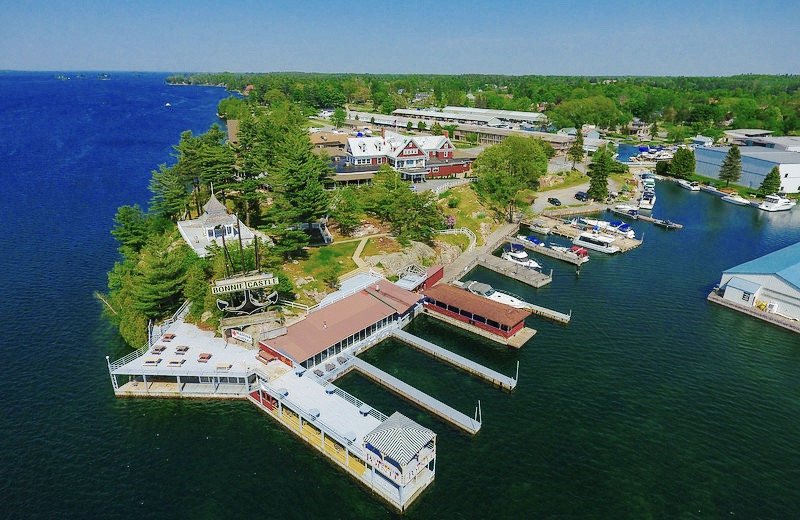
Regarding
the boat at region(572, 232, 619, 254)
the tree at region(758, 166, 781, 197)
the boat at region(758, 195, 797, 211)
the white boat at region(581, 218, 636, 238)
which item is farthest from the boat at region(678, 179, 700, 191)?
the boat at region(572, 232, 619, 254)

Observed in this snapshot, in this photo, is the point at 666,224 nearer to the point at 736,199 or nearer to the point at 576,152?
the point at 736,199

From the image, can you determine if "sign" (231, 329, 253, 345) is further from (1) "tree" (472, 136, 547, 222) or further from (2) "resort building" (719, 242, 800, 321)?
(2) "resort building" (719, 242, 800, 321)

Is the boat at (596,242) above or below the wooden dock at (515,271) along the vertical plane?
above

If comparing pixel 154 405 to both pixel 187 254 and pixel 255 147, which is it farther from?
pixel 255 147

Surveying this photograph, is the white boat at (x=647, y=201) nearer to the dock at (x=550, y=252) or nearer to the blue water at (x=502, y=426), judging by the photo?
the dock at (x=550, y=252)

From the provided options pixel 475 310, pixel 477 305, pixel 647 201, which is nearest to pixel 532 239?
pixel 477 305

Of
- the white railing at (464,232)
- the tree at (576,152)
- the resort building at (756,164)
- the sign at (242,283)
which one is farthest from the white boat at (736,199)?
the sign at (242,283)
